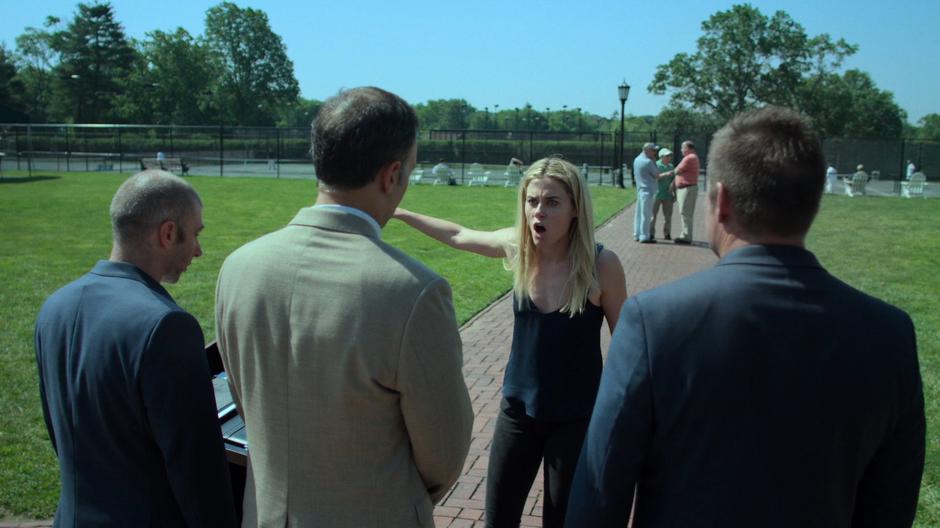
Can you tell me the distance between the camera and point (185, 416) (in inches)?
77.9

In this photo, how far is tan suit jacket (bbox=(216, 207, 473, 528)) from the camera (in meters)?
1.72

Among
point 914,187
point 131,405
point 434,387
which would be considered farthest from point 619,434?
point 914,187

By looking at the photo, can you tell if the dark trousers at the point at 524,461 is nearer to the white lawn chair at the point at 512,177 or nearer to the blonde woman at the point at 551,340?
the blonde woman at the point at 551,340

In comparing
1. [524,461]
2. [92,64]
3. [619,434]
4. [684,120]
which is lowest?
[524,461]

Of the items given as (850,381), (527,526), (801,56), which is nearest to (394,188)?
(850,381)

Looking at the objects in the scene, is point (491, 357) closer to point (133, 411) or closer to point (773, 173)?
point (133, 411)

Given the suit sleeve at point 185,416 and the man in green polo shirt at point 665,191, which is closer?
the suit sleeve at point 185,416

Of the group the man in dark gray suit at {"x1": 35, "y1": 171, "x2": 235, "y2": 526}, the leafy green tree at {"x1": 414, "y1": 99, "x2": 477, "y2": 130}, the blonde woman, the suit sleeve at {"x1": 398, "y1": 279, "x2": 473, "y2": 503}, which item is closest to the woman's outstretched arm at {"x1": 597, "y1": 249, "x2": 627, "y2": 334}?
the blonde woman

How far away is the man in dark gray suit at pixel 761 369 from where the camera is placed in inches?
60.3

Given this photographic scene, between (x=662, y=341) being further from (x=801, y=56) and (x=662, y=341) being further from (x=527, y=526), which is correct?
(x=801, y=56)

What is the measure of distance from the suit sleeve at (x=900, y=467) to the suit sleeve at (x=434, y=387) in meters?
0.92

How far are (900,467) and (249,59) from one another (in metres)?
113

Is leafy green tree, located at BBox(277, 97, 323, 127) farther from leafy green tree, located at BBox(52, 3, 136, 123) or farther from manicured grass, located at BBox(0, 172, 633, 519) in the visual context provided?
manicured grass, located at BBox(0, 172, 633, 519)

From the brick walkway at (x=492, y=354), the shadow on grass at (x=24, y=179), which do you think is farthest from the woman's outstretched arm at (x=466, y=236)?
the shadow on grass at (x=24, y=179)
